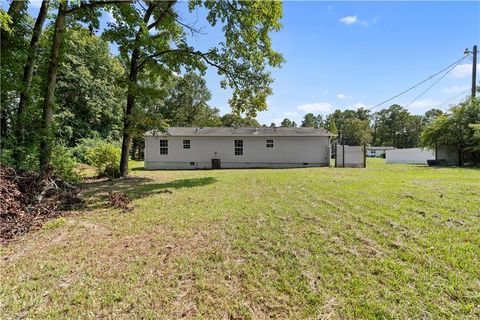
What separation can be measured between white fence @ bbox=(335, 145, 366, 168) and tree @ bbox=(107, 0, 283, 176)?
27.8 feet

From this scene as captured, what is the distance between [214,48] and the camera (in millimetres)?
12281

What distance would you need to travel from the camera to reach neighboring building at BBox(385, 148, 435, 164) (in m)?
24.3

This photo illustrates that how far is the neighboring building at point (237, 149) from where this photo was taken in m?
19.6

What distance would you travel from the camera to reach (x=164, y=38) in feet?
38.7

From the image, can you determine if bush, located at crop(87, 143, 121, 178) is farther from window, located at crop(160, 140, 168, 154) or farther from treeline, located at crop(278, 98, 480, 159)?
treeline, located at crop(278, 98, 480, 159)

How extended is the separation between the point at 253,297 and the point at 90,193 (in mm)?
7396

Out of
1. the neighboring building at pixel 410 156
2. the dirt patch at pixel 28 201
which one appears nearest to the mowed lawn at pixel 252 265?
the dirt patch at pixel 28 201

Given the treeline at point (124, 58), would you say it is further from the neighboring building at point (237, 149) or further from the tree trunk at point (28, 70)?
the neighboring building at point (237, 149)

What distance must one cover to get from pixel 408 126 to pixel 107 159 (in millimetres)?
63582

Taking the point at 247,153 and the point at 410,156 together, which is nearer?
the point at 247,153

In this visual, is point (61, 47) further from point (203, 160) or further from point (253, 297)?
point (203, 160)

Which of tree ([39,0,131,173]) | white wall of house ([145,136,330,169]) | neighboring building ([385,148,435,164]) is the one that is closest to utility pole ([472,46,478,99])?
neighboring building ([385,148,435,164])

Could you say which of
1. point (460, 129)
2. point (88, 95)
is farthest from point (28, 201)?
point (460, 129)

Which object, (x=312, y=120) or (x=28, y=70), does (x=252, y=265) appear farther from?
(x=312, y=120)
